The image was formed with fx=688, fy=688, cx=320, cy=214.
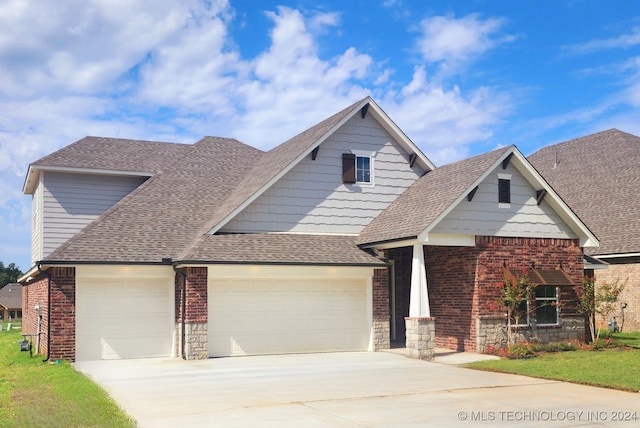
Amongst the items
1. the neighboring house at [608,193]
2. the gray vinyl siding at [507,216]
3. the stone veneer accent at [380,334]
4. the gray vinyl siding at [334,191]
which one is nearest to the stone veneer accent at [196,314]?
the gray vinyl siding at [334,191]

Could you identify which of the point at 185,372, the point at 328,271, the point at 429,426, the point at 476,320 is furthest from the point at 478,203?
the point at 429,426

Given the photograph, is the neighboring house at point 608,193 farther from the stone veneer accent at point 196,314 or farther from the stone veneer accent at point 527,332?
the stone veneer accent at point 196,314

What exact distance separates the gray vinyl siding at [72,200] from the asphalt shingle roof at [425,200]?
924cm

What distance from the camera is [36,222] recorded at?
25.9m

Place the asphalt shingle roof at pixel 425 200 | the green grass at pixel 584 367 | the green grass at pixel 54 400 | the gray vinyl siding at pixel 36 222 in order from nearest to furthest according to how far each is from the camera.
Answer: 1. the green grass at pixel 54 400
2. the green grass at pixel 584 367
3. the asphalt shingle roof at pixel 425 200
4. the gray vinyl siding at pixel 36 222

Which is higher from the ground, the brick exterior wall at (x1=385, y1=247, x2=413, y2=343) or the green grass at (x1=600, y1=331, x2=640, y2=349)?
the brick exterior wall at (x1=385, y1=247, x2=413, y2=343)

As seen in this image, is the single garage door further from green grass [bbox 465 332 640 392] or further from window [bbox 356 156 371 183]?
green grass [bbox 465 332 640 392]

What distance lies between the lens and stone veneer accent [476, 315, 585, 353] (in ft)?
63.1

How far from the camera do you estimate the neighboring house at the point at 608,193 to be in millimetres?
26766

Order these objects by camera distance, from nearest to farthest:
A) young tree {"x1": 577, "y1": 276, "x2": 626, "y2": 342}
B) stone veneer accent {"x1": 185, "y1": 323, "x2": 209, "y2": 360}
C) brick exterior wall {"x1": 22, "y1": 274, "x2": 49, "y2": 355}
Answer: stone veneer accent {"x1": 185, "y1": 323, "x2": 209, "y2": 360}, brick exterior wall {"x1": 22, "y1": 274, "x2": 49, "y2": 355}, young tree {"x1": 577, "y1": 276, "x2": 626, "y2": 342}

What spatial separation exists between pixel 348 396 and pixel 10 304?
5698 cm

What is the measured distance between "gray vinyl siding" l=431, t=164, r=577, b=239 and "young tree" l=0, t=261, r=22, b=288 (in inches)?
3257

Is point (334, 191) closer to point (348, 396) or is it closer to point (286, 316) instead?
point (286, 316)

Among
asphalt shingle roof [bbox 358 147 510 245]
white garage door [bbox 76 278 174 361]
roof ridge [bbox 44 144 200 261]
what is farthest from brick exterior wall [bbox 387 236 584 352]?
roof ridge [bbox 44 144 200 261]
